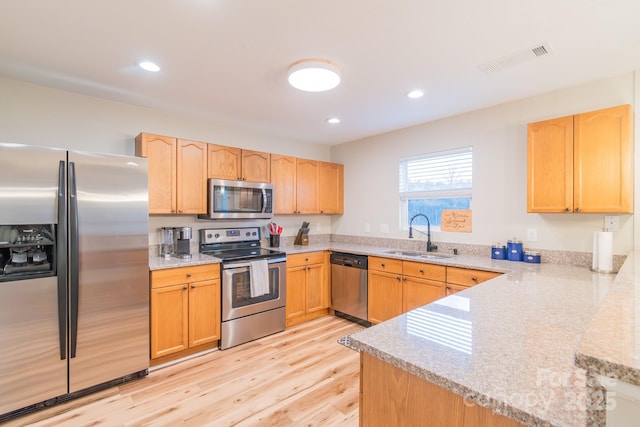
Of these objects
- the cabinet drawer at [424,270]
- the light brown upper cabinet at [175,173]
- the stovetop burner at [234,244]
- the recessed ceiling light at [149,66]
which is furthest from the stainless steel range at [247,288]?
the recessed ceiling light at [149,66]

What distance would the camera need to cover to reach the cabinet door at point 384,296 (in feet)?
10.6

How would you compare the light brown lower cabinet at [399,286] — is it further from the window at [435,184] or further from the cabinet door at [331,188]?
the cabinet door at [331,188]

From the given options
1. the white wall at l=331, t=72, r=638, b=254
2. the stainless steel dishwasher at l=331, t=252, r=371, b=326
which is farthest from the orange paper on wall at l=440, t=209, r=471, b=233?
the stainless steel dishwasher at l=331, t=252, r=371, b=326

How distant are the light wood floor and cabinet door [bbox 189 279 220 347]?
193 millimetres

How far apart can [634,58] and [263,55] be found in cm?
255

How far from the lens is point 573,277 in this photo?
2.12m

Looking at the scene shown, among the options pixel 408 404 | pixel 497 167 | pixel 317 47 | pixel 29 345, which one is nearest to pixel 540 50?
pixel 497 167

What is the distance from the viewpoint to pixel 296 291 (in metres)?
3.63

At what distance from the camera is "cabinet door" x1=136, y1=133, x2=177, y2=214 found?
2.85 meters

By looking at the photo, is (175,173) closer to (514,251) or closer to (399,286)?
(399,286)

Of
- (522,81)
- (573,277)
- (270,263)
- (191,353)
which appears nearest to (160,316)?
(191,353)

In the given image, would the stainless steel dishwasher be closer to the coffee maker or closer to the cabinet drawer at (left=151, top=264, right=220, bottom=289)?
the cabinet drawer at (left=151, top=264, right=220, bottom=289)

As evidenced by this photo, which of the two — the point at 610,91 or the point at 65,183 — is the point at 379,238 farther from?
the point at 65,183

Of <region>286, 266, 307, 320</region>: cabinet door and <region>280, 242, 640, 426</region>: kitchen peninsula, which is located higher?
<region>280, 242, 640, 426</region>: kitchen peninsula
